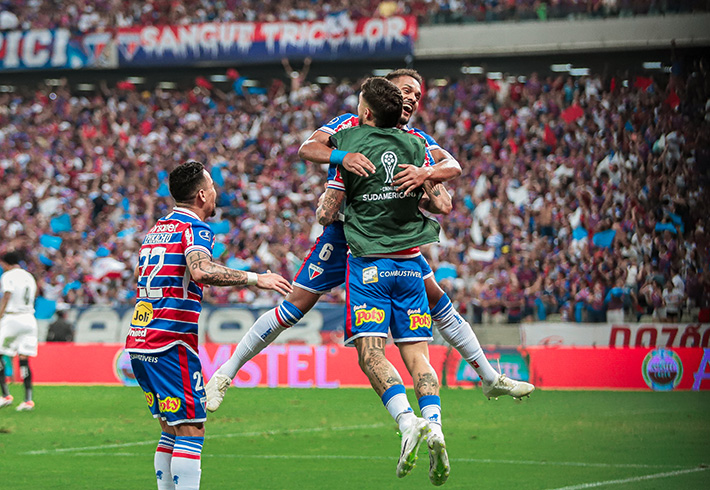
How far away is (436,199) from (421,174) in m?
0.33

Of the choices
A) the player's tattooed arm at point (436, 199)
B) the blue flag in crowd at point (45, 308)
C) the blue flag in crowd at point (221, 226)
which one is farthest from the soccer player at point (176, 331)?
the blue flag in crowd at point (221, 226)

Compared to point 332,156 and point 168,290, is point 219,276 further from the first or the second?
point 332,156

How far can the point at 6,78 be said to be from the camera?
120 feet

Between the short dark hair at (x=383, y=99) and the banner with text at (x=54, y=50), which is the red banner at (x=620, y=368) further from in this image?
the banner with text at (x=54, y=50)

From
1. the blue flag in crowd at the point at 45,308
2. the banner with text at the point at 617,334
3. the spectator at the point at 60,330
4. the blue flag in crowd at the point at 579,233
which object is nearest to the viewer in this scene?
the banner with text at the point at 617,334

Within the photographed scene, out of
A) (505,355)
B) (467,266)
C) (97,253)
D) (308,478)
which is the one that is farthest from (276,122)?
(308,478)

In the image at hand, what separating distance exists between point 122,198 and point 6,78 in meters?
10.7

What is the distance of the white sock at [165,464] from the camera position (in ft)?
22.5

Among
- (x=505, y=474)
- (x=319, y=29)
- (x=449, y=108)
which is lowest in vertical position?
(x=505, y=474)

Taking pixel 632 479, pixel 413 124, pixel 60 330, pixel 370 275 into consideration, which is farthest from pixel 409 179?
pixel 413 124

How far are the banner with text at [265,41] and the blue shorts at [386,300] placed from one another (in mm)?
25920

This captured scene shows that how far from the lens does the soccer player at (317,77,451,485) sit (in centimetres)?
677

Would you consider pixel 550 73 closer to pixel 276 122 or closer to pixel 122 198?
pixel 276 122

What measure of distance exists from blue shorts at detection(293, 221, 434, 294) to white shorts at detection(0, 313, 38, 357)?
9628 mm
